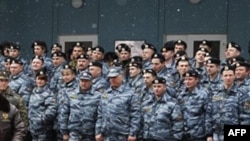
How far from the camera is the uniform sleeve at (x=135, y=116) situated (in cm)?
959

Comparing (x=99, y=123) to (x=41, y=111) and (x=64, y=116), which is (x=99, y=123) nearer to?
(x=64, y=116)

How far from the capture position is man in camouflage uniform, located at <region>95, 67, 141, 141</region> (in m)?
9.65

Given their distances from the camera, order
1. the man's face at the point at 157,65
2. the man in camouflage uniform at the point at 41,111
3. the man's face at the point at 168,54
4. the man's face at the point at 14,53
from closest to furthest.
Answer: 1. the man's face at the point at 157,65
2. the man in camouflage uniform at the point at 41,111
3. the man's face at the point at 168,54
4. the man's face at the point at 14,53

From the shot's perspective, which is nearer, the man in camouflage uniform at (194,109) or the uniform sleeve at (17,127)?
the uniform sleeve at (17,127)

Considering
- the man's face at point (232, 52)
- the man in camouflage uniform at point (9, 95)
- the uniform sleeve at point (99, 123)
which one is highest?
the man's face at point (232, 52)

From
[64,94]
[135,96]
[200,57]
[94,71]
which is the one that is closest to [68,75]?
[64,94]

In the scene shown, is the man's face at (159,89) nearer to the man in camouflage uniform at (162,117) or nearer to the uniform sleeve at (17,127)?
the man in camouflage uniform at (162,117)

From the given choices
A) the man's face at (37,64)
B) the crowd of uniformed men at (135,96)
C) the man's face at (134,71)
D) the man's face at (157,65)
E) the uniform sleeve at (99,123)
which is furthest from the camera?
the man's face at (37,64)

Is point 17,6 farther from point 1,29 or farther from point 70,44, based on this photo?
point 70,44

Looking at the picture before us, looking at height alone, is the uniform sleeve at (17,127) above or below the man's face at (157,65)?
below

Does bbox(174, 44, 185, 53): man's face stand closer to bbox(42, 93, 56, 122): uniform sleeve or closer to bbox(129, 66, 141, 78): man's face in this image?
bbox(129, 66, 141, 78): man's face

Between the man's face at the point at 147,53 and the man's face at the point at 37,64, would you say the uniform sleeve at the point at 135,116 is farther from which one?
the man's face at the point at 37,64

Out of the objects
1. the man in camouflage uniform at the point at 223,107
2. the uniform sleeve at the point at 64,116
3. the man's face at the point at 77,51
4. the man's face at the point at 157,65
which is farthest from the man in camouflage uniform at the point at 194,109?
the man's face at the point at 77,51

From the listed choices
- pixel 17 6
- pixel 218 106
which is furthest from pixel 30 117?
pixel 17 6
